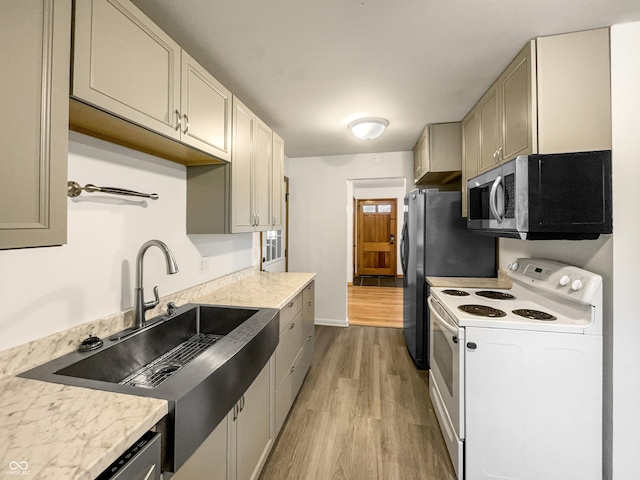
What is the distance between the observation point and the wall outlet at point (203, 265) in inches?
78.3

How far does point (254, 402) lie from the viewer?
135 cm

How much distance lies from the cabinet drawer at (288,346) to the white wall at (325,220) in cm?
171

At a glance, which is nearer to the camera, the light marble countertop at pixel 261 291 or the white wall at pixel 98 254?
the white wall at pixel 98 254

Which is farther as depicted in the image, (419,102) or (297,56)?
(419,102)

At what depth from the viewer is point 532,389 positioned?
54.5 inches

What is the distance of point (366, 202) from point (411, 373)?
4.95 m

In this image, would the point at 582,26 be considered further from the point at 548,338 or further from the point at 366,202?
the point at 366,202

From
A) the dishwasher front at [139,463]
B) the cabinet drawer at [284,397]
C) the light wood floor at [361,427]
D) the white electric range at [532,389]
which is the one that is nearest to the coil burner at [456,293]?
the white electric range at [532,389]

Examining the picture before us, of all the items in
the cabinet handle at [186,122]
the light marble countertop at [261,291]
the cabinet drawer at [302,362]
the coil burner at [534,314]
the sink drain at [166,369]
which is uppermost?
the cabinet handle at [186,122]

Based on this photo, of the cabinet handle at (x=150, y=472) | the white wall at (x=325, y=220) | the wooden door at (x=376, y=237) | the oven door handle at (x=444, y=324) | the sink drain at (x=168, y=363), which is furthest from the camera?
the wooden door at (x=376, y=237)

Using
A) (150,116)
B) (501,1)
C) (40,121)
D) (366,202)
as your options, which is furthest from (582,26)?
(366,202)

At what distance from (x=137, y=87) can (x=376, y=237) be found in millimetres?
6339

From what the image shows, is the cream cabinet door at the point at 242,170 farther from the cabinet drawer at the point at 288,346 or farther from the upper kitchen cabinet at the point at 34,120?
the upper kitchen cabinet at the point at 34,120

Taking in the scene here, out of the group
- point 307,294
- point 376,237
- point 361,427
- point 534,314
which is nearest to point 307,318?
point 307,294
